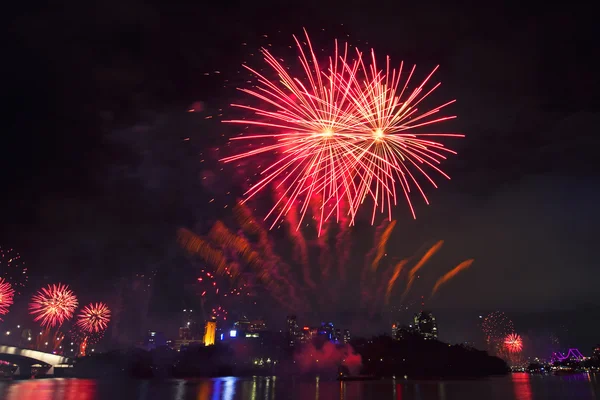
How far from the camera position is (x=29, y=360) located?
108688 mm

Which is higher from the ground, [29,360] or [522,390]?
[29,360]

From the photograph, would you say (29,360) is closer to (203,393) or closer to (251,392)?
(203,393)

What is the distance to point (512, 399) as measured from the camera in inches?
2312

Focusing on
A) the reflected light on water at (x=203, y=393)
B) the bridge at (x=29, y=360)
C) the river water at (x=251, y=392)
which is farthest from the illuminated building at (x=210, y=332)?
the reflected light on water at (x=203, y=393)

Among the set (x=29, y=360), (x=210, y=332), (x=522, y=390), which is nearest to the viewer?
(x=522, y=390)

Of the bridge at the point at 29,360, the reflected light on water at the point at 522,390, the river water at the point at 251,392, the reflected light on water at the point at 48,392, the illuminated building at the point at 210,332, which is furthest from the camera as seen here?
the illuminated building at the point at 210,332

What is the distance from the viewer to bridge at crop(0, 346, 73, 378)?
10250cm

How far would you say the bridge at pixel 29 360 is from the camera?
10250cm

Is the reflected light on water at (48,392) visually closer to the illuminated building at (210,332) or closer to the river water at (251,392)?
the river water at (251,392)

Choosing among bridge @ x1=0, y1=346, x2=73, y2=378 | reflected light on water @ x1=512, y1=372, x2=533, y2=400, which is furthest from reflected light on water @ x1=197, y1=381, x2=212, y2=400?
bridge @ x1=0, y1=346, x2=73, y2=378

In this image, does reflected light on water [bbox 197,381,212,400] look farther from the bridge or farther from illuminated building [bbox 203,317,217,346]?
illuminated building [bbox 203,317,217,346]

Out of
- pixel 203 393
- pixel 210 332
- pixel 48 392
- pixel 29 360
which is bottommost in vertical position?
pixel 48 392

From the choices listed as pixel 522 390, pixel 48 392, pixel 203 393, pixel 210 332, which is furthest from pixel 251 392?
pixel 210 332

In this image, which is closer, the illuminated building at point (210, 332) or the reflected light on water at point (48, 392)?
the reflected light on water at point (48, 392)
